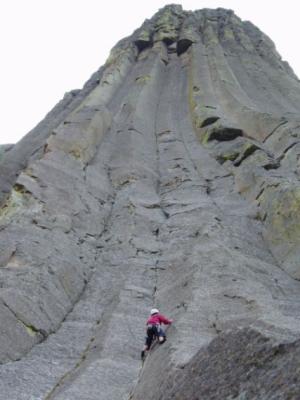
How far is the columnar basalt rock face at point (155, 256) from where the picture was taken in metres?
10.5

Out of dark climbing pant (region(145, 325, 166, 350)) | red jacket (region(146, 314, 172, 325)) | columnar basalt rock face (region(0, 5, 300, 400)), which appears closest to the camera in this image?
columnar basalt rock face (region(0, 5, 300, 400))

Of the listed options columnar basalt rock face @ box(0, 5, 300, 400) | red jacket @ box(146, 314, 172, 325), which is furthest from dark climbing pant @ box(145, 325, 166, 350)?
columnar basalt rock face @ box(0, 5, 300, 400)

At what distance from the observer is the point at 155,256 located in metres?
21.6

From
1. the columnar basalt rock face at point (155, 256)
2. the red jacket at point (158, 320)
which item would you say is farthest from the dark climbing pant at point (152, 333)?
the columnar basalt rock face at point (155, 256)

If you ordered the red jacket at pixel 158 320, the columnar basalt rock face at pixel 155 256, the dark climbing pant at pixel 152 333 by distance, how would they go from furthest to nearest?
the red jacket at pixel 158 320, the dark climbing pant at pixel 152 333, the columnar basalt rock face at pixel 155 256

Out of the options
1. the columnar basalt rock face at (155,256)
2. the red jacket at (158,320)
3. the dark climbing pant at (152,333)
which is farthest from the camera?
the red jacket at (158,320)

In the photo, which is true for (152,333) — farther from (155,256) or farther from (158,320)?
(155,256)

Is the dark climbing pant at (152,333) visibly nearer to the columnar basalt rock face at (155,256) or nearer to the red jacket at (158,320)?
the red jacket at (158,320)

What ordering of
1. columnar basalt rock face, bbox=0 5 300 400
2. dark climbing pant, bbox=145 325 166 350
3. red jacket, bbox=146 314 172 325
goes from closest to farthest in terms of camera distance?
columnar basalt rock face, bbox=0 5 300 400 → dark climbing pant, bbox=145 325 166 350 → red jacket, bbox=146 314 172 325

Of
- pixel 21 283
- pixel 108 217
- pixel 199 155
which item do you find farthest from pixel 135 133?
pixel 21 283

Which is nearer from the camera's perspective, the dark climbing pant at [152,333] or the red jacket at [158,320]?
the dark climbing pant at [152,333]

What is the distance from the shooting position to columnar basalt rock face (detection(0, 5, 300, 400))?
10453 mm

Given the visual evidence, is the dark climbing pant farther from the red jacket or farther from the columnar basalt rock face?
the columnar basalt rock face

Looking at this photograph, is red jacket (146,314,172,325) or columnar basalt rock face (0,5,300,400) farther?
red jacket (146,314,172,325)
